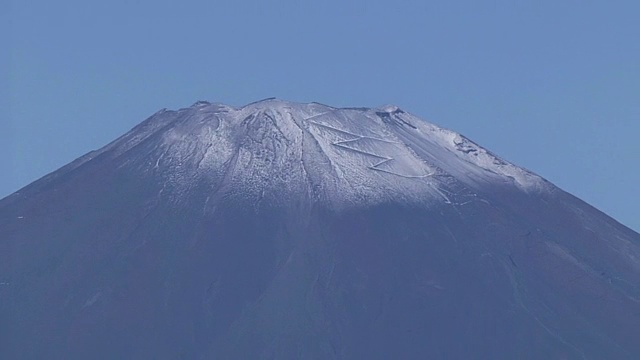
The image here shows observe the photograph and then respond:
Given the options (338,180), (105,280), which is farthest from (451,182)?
(105,280)

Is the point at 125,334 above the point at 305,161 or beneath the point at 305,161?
beneath

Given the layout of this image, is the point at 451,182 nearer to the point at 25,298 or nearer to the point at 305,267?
the point at 305,267

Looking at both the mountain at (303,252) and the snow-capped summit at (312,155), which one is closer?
the mountain at (303,252)

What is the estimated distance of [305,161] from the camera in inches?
3317

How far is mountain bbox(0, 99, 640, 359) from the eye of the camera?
246 feet

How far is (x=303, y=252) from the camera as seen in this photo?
7894 cm

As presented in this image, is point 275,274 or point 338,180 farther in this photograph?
point 338,180

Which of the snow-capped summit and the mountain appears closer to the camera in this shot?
the mountain

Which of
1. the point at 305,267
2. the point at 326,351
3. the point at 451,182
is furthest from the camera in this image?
the point at 451,182

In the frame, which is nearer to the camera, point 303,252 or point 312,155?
point 303,252

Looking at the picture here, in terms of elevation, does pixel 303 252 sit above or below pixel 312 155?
below

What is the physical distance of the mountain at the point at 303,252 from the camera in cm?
7506

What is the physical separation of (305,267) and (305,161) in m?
7.69

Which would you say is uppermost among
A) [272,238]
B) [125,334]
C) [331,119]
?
[331,119]
